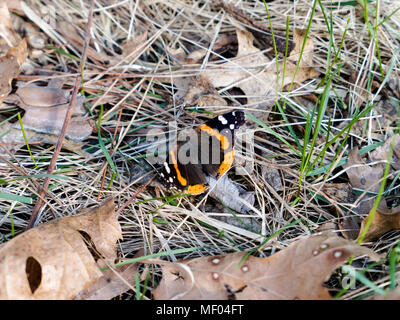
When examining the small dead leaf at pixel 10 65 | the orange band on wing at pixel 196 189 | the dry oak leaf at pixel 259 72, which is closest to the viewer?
the orange band on wing at pixel 196 189

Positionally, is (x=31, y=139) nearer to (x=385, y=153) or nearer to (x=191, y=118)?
(x=191, y=118)

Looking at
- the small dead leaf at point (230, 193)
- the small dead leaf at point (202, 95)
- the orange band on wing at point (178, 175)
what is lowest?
the small dead leaf at point (230, 193)

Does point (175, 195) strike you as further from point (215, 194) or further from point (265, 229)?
point (265, 229)

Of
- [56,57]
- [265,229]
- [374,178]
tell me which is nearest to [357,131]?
[374,178]

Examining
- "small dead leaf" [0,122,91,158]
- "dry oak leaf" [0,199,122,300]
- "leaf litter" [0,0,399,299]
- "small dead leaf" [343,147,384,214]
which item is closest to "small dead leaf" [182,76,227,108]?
"leaf litter" [0,0,399,299]

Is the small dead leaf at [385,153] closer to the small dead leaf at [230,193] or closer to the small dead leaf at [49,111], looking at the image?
the small dead leaf at [230,193]

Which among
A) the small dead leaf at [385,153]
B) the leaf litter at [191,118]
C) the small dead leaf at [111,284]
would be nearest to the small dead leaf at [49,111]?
the leaf litter at [191,118]
